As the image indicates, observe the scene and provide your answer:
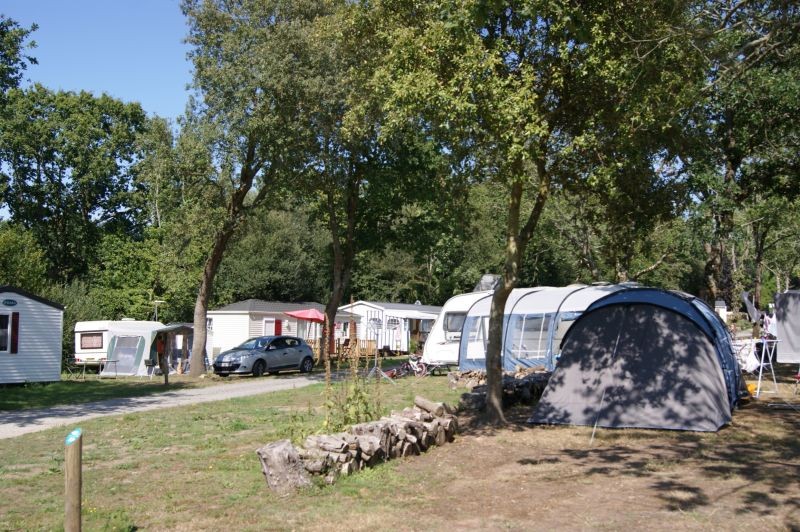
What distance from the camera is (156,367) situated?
28109mm

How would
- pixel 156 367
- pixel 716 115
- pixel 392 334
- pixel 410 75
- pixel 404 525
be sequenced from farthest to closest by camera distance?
1. pixel 392 334
2. pixel 156 367
3. pixel 716 115
4. pixel 410 75
5. pixel 404 525

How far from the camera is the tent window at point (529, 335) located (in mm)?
19625

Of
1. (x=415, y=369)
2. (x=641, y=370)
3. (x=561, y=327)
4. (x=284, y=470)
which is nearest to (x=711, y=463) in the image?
(x=641, y=370)

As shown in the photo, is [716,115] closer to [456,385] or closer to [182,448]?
[456,385]

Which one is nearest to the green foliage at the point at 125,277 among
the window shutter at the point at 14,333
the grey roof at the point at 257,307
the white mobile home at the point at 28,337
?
the grey roof at the point at 257,307

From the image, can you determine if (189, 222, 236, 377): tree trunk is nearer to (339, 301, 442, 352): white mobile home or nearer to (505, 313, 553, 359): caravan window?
(505, 313, 553, 359): caravan window

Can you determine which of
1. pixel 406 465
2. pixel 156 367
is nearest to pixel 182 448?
pixel 406 465

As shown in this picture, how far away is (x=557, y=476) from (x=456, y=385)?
1012 centimetres

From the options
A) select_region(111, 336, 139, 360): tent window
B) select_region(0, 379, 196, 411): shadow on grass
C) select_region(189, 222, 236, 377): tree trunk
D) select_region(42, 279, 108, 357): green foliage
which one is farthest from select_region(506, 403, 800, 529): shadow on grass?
select_region(42, 279, 108, 357): green foliage

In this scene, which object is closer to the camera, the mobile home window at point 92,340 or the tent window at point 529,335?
the tent window at point 529,335

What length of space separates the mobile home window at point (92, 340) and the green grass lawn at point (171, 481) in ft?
58.9

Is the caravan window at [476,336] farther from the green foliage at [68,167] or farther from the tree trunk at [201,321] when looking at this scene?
the green foliage at [68,167]

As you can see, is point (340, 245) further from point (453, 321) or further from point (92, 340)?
point (92, 340)

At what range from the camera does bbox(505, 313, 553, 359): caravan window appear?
19.6 metres
